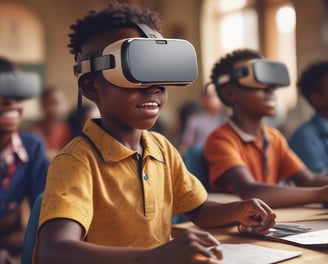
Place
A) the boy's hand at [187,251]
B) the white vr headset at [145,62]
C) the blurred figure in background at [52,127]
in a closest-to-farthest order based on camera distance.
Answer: the boy's hand at [187,251]
the white vr headset at [145,62]
the blurred figure in background at [52,127]

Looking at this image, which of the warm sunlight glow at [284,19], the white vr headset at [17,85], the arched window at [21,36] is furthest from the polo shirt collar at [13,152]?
the arched window at [21,36]

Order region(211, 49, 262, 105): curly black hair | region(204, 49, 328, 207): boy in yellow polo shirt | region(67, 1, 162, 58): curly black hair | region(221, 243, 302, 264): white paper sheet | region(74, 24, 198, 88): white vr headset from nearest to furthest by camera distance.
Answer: region(221, 243, 302, 264): white paper sheet
region(74, 24, 198, 88): white vr headset
region(67, 1, 162, 58): curly black hair
region(204, 49, 328, 207): boy in yellow polo shirt
region(211, 49, 262, 105): curly black hair

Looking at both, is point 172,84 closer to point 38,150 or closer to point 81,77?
point 81,77

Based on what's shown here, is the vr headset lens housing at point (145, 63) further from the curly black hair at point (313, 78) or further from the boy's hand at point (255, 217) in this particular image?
the curly black hair at point (313, 78)

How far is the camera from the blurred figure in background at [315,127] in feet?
→ 8.78

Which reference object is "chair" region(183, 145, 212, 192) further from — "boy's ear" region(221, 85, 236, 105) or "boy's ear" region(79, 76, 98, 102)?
"boy's ear" region(79, 76, 98, 102)

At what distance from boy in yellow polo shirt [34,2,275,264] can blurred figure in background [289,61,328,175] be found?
134 cm

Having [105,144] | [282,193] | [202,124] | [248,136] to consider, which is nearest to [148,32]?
[105,144]

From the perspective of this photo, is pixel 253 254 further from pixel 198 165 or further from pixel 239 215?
pixel 198 165

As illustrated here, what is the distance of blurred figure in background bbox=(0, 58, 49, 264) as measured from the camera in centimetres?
214

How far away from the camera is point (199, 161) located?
229 cm

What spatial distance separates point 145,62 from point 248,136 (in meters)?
1.09

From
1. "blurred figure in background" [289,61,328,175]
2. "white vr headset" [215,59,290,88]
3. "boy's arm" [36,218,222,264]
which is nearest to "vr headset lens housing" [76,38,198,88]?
"boy's arm" [36,218,222,264]

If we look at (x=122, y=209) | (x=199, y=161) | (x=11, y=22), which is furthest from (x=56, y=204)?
(x=11, y=22)
